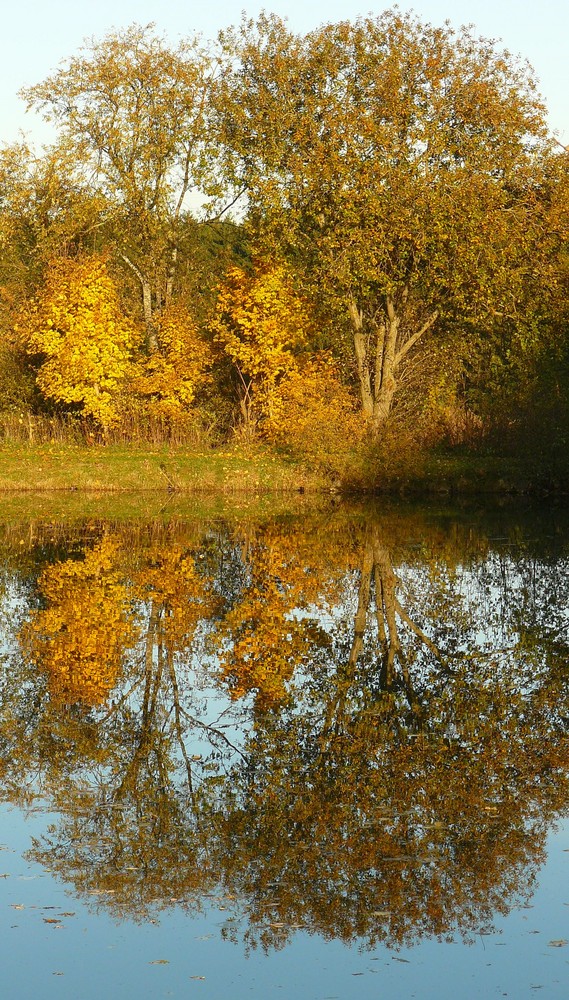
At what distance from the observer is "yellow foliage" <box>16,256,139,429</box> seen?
1570 inches

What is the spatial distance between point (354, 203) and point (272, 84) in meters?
5.73

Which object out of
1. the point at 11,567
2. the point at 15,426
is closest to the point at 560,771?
the point at 11,567

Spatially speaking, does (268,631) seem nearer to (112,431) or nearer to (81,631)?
(81,631)

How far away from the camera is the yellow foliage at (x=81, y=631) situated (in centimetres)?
1295

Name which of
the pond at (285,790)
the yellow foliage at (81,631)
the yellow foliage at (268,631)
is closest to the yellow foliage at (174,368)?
the yellow foliage at (268,631)

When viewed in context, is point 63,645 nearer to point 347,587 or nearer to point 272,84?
point 347,587

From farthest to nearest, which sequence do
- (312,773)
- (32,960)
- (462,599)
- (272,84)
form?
(272,84) < (462,599) < (312,773) < (32,960)

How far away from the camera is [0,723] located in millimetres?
11297

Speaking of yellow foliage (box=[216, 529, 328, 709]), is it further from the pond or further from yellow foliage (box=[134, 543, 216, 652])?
yellow foliage (box=[134, 543, 216, 652])

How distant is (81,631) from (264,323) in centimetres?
2657

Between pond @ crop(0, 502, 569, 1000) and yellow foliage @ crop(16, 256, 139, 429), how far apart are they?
21.7 metres

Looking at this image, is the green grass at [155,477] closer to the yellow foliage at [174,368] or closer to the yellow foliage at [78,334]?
the yellow foliage at [78,334]

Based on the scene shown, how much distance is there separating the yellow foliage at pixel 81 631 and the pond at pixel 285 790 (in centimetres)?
6

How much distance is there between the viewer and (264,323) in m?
41.0
